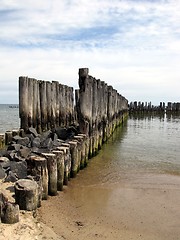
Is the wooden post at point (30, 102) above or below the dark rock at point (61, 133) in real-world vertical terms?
above

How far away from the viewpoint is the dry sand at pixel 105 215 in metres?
4.99

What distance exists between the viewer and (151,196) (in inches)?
279

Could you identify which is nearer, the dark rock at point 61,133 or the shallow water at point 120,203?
the shallow water at point 120,203

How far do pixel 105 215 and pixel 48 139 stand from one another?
3919 mm

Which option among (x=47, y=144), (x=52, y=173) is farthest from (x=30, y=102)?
(x=52, y=173)

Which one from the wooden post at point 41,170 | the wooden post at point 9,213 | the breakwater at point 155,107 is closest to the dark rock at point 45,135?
the wooden post at point 41,170

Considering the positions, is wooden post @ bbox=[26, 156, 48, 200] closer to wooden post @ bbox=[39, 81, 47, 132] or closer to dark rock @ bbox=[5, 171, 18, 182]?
dark rock @ bbox=[5, 171, 18, 182]

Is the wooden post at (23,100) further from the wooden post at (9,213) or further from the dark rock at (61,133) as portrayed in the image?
the wooden post at (9,213)

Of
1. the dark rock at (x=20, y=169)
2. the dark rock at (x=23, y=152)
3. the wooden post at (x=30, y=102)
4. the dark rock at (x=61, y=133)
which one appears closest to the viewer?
the dark rock at (x=20, y=169)

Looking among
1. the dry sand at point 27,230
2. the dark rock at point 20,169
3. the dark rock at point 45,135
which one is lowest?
the dry sand at point 27,230

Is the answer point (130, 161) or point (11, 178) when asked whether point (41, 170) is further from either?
point (130, 161)

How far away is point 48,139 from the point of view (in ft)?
30.9

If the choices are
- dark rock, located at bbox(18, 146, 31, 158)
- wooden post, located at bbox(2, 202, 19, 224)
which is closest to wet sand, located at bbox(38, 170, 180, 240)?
wooden post, located at bbox(2, 202, 19, 224)

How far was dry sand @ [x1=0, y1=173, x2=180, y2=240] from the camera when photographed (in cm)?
499
